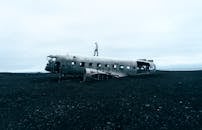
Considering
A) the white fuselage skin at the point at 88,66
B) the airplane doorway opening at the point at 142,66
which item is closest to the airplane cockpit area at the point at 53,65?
the white fuselage skin at the point at 88,66

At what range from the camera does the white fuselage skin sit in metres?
47.3

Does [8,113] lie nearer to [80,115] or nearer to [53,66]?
[80,115]

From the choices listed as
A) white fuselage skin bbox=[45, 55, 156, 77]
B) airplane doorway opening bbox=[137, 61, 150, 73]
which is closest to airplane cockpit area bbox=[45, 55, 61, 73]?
white fuselage skin bbox=[45, 55, 156, 77]

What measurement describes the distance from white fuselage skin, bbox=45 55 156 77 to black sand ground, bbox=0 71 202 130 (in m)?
6.43

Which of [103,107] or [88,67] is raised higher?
[88,67]

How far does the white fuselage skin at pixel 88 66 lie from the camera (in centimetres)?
4728

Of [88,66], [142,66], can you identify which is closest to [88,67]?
[88,66]

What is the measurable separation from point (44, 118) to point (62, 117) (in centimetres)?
137

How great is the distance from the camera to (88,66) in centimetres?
4794

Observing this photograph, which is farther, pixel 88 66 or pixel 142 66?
pixel 142 66

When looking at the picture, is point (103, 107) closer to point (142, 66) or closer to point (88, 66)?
point (88, 66)

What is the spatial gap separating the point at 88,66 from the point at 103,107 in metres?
19.9

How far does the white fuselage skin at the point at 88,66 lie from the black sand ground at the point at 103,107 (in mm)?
6435

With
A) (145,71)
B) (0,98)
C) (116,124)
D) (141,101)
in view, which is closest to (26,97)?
(0,98)
